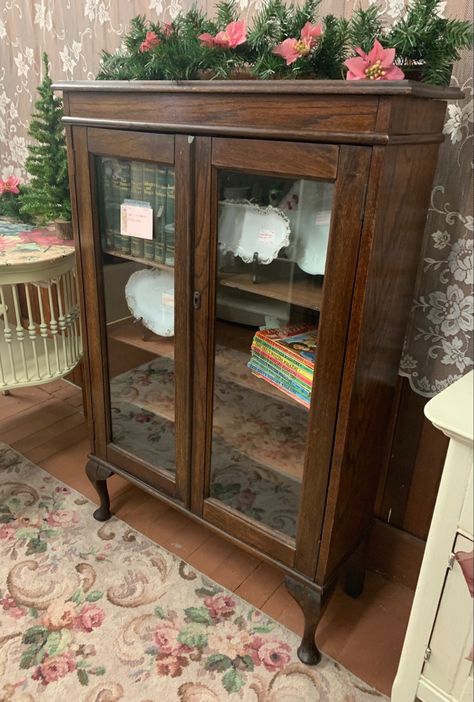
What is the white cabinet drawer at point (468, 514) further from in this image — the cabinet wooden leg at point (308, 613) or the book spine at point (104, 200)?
the book spine at point (104, 200)

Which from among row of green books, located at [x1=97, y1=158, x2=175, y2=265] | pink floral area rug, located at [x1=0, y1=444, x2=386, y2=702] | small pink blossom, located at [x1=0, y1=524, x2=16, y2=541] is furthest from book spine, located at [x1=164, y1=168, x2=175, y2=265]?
small pink blossom, located at [x1=0, y1=524, x2=16, y2=541]

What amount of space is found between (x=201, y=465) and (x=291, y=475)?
261 millimetres

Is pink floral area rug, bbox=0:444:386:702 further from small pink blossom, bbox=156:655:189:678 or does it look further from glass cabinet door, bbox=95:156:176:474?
glass cabinet door, bbox=95:156:176:474

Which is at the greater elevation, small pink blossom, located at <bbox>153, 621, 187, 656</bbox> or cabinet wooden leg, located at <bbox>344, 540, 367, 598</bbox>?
cabinet wooden leg, located at <bbox>344, 540, 367, 598</bbox>

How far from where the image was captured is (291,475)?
1312 mm

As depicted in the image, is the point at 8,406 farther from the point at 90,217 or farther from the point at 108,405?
the point at 90,217

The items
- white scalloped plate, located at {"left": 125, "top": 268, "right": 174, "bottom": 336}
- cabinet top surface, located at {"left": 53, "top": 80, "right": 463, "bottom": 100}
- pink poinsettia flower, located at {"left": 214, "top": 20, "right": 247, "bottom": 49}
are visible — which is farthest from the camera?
white scalloped plate, located at {"left": 125, "top": 268, "right": 174, "bottom": 336}

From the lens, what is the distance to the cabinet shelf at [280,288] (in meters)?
1.15

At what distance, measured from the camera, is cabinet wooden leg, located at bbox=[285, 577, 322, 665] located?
1.30 meters

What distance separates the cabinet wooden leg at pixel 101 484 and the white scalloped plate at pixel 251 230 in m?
0.86

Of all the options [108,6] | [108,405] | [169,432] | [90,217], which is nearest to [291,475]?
[169,432]

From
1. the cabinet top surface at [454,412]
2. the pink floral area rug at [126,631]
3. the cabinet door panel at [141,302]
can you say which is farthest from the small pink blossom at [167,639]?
the cabinet top surface at [454,412]

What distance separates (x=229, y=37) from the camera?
3.60 ft

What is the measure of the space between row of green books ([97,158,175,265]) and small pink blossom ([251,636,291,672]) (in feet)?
3.29
